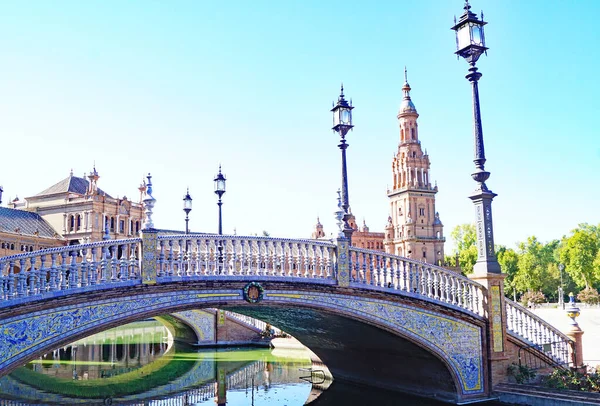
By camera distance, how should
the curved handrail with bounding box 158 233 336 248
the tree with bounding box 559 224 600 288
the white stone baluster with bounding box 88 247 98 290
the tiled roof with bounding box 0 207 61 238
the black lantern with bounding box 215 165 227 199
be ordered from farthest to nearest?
1. the tree with bounding box 559 224 600 288
2. the tiled roof with bounding box 0 207 61 238
3. the black lantern with bounding box 215 165 227 199
4. the curved handrail with bounding box 158 233 336 248
5. the white stone baluster with bounding box 88 247 98 290

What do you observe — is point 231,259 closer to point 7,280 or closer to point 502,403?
point 7,280

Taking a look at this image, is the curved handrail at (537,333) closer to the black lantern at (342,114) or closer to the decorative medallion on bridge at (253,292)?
the black lantern at (342,114)

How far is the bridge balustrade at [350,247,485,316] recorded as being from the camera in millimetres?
14062

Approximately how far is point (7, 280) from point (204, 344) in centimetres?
2129

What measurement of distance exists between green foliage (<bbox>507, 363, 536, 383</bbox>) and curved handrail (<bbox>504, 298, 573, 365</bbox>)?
2.40 ft

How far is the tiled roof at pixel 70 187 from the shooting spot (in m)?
77.3

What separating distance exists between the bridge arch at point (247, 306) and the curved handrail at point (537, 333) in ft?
3.81

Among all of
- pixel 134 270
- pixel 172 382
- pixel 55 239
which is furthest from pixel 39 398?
pixel 55 239

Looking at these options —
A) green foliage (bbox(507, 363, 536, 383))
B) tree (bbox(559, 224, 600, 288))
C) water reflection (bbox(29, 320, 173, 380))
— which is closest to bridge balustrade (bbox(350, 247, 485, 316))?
green foliage (bbox(507, 363, 536, 383))

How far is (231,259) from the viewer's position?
1277cm

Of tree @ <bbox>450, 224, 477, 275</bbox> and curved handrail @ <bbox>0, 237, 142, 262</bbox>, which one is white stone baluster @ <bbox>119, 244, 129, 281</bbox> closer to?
curved handrail @ <bbox>0, 237, 142, 262</bbox>

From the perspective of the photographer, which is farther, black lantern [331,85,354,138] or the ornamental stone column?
black lantern [331,85,354,138]

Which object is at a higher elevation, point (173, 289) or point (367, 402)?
point (173, 289)

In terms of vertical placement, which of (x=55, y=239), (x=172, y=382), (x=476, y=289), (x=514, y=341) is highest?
(x=55, y=239)
